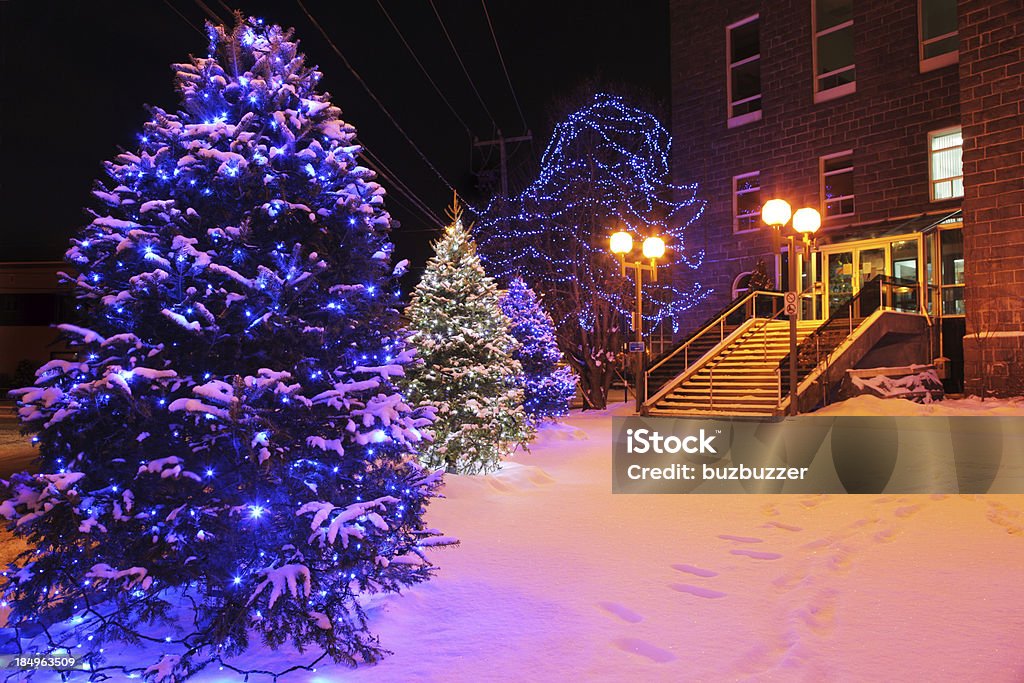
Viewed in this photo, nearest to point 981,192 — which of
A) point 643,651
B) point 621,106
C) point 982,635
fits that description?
point 621,106

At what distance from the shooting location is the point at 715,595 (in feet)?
18.6

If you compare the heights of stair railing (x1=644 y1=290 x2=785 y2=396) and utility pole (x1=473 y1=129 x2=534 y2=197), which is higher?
utility pole (x1=473 y1=129 x2=534 y2=197)

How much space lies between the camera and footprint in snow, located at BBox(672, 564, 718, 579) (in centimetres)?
623

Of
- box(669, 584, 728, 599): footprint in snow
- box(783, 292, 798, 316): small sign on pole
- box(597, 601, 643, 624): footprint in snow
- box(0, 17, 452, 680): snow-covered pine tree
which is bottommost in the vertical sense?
box(597, 601, 643, 624): footprint in snow

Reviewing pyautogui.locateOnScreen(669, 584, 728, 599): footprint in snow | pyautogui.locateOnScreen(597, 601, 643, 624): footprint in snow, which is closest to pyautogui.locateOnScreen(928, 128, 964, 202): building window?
pyautogui.locateOnScreen(669, 584, 728, 599): footprint in snow

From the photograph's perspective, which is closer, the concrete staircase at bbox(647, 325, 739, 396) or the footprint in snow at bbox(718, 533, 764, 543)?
the footprint in snow at bbox(718, 533, 764, 543)

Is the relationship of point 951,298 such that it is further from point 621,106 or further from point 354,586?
point 354,586

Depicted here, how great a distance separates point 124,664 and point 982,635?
511 cm

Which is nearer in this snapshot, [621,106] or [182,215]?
[182,215]

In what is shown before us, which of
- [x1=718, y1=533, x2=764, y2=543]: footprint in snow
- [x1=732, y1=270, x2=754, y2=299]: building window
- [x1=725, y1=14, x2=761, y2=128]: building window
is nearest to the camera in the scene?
[x1=718, y1=533, x2=764, y2=543]: footprint in snow

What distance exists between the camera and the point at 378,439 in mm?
4605

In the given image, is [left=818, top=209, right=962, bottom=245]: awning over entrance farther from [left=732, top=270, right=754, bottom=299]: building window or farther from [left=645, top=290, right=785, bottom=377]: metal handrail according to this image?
[left=645, top=290, right=785, bottom=377]: metal handrail

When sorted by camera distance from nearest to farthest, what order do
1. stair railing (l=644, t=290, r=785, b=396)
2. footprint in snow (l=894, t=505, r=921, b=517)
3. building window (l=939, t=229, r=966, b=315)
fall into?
footprint in snow (l=894, t=505, r=921, b=517) → building window (l=939, t=229, r=966, b=315) → stair railing (l=644, t=290, r=785, b=396)

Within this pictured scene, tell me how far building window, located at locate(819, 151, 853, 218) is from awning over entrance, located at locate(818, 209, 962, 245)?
97cm
